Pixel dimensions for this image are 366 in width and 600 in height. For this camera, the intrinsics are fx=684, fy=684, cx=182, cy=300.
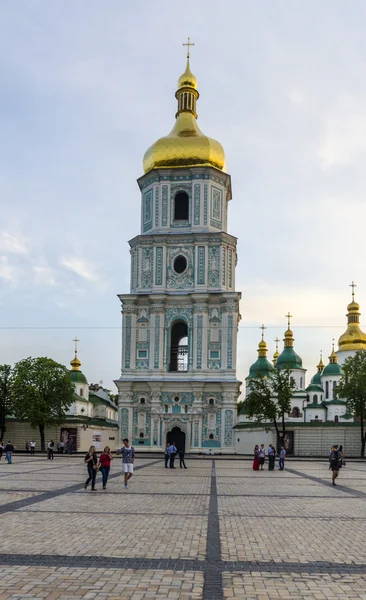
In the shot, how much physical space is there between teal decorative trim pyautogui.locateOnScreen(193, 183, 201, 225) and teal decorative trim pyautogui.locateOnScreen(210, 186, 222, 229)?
112 cm

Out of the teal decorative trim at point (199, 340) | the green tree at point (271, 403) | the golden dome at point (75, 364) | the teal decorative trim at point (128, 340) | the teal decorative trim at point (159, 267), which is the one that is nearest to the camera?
the green tree at point (271, 403)

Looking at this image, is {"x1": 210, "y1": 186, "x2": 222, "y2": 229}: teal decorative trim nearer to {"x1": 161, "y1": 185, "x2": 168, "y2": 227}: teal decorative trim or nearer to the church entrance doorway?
{"x1": 161, "y1": 185, "x2": 168, "y2": 227}: teal decorative trim

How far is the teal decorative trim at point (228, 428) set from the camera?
51.6 m

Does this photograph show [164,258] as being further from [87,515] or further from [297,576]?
[297,576]

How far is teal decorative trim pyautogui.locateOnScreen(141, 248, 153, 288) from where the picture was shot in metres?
55.9

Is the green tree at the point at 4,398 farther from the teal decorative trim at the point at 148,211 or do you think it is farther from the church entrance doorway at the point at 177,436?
the teal decorative trim at the point at 148,211

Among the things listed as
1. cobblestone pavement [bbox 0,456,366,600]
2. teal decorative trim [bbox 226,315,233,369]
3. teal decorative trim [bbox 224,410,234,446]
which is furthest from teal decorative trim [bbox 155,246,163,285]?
cobblestone pavement [bbox 0,456,366,600]

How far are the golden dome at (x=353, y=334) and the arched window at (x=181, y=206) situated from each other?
35.5m

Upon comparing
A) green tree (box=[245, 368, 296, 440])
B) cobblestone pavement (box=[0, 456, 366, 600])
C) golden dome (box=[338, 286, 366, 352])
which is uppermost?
golden dome (box=[338, 286, 366, 352])

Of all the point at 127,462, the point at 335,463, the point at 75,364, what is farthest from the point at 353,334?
the point at 127,462

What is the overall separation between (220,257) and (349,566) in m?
46.2

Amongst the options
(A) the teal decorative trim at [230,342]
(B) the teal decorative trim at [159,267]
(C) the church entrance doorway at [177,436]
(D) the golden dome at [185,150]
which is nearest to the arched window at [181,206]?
(D) the golden dome at [185,150]

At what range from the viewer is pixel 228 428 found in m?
51.8

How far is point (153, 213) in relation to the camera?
5675 centimetres
